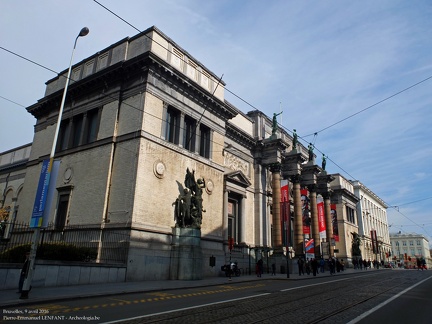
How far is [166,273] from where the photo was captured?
21016mm

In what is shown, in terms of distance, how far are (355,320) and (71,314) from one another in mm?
7445

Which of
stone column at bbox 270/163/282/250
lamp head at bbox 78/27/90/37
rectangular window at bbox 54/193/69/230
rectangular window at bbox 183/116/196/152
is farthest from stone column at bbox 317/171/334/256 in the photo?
lamp head at bbox 78/27/90/37

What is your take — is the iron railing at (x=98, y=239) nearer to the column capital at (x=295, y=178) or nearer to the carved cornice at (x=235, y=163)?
the carved cornice at (x=235, y=163)

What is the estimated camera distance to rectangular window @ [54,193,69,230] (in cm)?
2395

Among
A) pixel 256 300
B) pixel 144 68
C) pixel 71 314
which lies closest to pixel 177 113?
pixel 144 68

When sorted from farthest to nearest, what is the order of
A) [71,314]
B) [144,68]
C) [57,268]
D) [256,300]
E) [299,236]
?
[299,236] < [144,68] < [57,268] < [256,300] < [71,314]

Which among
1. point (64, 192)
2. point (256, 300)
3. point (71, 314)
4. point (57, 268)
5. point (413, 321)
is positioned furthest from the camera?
point (64, 192)

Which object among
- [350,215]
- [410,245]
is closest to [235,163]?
[350,215]

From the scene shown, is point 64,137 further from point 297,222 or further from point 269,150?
point 297,222

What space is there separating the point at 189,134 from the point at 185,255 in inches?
395

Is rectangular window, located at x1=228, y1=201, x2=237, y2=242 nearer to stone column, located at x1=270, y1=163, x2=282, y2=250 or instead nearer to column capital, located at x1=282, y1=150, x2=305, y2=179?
stone column, located at x1=270, y1=163, x2=282, y2=250

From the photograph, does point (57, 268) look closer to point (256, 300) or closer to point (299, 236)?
point (256, 300)

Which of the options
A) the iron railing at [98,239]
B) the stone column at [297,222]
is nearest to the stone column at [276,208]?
the stone column at [297,222]

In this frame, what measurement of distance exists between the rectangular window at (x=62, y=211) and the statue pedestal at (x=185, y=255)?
8.51 meters
